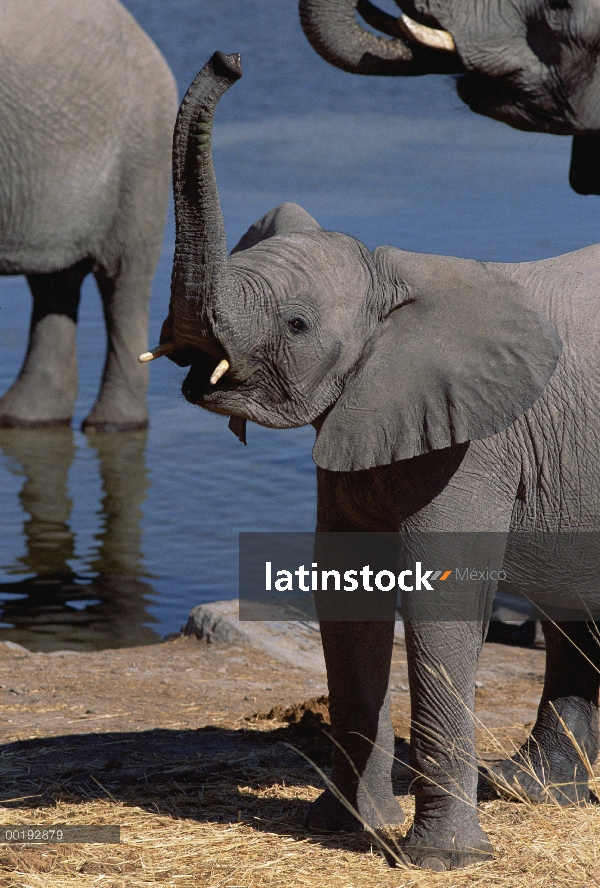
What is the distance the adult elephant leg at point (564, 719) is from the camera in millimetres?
5098

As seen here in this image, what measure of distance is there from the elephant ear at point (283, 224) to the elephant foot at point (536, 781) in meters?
1.86

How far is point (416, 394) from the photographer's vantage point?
409cm

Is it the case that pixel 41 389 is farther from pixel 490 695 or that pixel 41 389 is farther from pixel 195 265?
pixel 195 265

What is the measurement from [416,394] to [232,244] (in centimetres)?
1248

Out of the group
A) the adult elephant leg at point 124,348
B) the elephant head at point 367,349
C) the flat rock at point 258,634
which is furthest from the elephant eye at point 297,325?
the adult elephant leg at point 124,348

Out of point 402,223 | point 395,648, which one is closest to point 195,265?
point 395,648

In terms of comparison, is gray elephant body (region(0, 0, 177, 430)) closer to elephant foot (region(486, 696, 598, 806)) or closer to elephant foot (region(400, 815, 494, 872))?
elephant foot (region(486, 696, 598, 806))

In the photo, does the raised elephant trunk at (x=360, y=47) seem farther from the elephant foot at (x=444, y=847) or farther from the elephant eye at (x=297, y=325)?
the elephant foot at (x=444, y=847)

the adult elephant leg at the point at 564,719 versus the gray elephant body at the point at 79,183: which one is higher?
the gray elephant body at the point at 79,183

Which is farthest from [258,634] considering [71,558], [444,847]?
[444,847]

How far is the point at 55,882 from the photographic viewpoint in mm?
4180

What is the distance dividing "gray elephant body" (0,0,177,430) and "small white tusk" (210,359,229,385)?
21.6 feet

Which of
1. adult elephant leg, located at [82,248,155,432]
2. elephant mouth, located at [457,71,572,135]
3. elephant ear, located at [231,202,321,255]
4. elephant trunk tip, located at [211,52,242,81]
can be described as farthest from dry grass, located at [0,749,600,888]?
adult elephant leg, located at [82,248,155,432]

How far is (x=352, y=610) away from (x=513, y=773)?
1089mm
